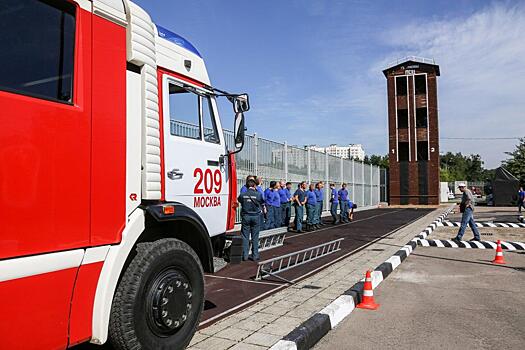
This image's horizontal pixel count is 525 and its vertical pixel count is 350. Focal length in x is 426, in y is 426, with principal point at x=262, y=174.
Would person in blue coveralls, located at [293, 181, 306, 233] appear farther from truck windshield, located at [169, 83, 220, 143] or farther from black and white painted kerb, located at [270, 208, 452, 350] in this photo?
truck windshield, located at [169, 83, 220, 143]

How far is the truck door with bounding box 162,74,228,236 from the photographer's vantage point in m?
3.85

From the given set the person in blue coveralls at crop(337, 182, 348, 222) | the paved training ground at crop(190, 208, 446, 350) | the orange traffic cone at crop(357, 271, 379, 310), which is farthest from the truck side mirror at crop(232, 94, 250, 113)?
the person in blue coveralls at crop(337, 182, 348, 222)

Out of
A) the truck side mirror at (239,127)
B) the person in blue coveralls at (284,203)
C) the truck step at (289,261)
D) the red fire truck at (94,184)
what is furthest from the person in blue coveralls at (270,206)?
the red fire truck at (94,184)

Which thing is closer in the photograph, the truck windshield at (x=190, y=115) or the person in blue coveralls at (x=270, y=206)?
the truck windshield at (x=190, y=115)

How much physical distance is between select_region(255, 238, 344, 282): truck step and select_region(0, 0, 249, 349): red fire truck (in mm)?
2928

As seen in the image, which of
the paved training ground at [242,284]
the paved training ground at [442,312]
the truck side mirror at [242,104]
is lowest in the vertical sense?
the paved training ground at [442,312]

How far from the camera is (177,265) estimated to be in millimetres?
3506

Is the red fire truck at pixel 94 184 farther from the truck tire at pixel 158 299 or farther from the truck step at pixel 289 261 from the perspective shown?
the truck step at pixel 289 261

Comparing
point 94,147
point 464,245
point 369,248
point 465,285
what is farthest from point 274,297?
point 464,245

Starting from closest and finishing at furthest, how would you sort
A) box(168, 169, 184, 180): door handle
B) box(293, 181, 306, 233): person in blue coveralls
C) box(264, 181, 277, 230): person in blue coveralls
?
box(168, 169, 184, 180): door handle → box(264, 181, 277, 230): person in blue coveralls → box(293, 181, 306, 233): person in blue coveralls

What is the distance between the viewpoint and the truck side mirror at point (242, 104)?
4.61 metres

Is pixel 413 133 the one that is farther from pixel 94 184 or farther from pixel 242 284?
pixel 94 184

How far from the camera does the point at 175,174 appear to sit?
151 inches

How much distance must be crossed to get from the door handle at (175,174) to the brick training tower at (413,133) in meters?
40.8
